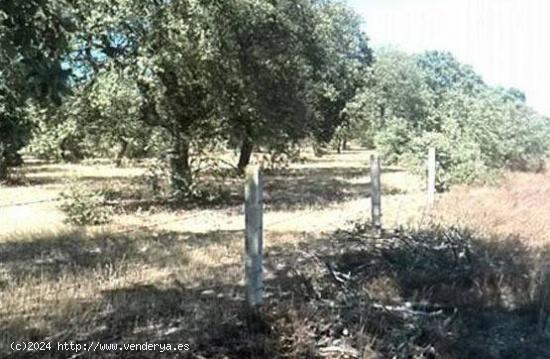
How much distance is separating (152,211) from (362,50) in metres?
48.1

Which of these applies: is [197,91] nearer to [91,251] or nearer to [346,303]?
[91,251]

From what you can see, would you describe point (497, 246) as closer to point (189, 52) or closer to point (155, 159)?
point (189, 52)

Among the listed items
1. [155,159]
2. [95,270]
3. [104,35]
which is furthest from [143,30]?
[95,270]

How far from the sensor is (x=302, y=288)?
22.8 ft

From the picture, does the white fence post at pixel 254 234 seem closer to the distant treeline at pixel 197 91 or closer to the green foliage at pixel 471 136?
the distant treeline at pixel 197 91

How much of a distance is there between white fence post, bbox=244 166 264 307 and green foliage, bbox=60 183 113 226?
414 inches

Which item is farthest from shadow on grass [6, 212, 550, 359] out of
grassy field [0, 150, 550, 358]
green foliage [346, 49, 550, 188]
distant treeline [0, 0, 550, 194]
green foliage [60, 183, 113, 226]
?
green foliage [346, 49, 550, 188]

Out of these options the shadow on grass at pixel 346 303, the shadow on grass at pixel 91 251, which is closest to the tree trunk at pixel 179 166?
the shadow on grass at pixel 91 251

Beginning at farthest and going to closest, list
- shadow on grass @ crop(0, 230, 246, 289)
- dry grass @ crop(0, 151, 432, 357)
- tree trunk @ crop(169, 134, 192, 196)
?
tree trunk @ crop(169, 134, 192, 196) < shadow on grass @ crop(0, 230, 246, 289) < dry grass @ crop(0, 151, 432, 357)

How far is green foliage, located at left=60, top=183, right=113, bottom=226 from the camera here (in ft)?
52.9

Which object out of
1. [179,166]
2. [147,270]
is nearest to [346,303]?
[147,270]

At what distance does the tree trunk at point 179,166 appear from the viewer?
19.4 meters

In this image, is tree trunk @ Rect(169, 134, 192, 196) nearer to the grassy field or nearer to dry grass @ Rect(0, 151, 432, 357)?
dry grass @ Rect(0, 151, 432, 357)

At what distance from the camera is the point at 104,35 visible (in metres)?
17.5
